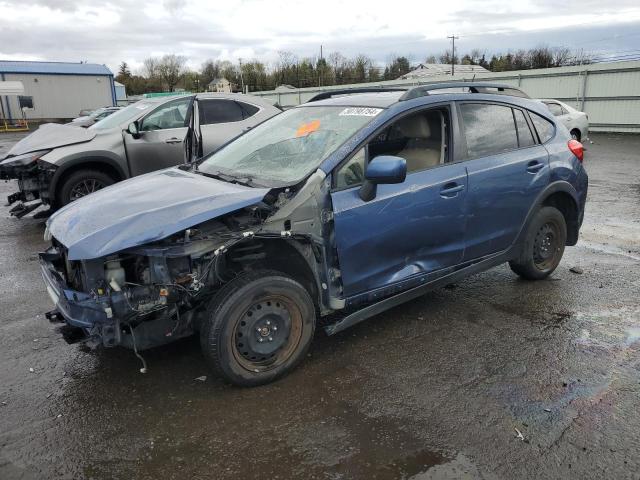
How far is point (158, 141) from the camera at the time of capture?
26.1ft

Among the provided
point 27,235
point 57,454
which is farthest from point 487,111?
point 27,235

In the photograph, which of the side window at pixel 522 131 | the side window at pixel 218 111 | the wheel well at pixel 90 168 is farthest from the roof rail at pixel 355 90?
the wheel well at pixel 90 168

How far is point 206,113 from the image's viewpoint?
27.4 ft

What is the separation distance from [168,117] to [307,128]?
4.86m

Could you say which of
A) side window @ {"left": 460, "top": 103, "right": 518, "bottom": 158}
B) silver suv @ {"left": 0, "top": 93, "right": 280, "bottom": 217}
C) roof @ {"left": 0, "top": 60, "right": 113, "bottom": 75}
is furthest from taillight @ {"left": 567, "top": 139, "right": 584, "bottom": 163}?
roof @ {"left": 0, "top": 60, "right": 113, "bottom": 75}

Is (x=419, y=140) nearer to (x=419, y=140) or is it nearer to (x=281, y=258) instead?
(x=419, y=140)

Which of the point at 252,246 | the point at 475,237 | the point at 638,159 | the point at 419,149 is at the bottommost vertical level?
the point at 638,159

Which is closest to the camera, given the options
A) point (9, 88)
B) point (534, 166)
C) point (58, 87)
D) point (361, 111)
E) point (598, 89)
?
point (361, 111)

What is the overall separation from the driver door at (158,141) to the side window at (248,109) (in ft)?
2.91

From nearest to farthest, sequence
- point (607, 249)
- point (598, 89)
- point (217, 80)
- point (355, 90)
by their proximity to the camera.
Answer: point (355, 90) < point (607, 249) < point (598, 89) < point (217, 80)

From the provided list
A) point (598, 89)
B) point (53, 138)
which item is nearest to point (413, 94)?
point (53, 138)

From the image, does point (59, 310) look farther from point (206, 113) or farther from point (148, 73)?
point (148, 73)

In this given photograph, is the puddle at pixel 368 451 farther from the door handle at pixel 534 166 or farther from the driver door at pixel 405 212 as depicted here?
the door handle at pixel 534 166

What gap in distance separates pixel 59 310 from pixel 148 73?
9986 centimetres
